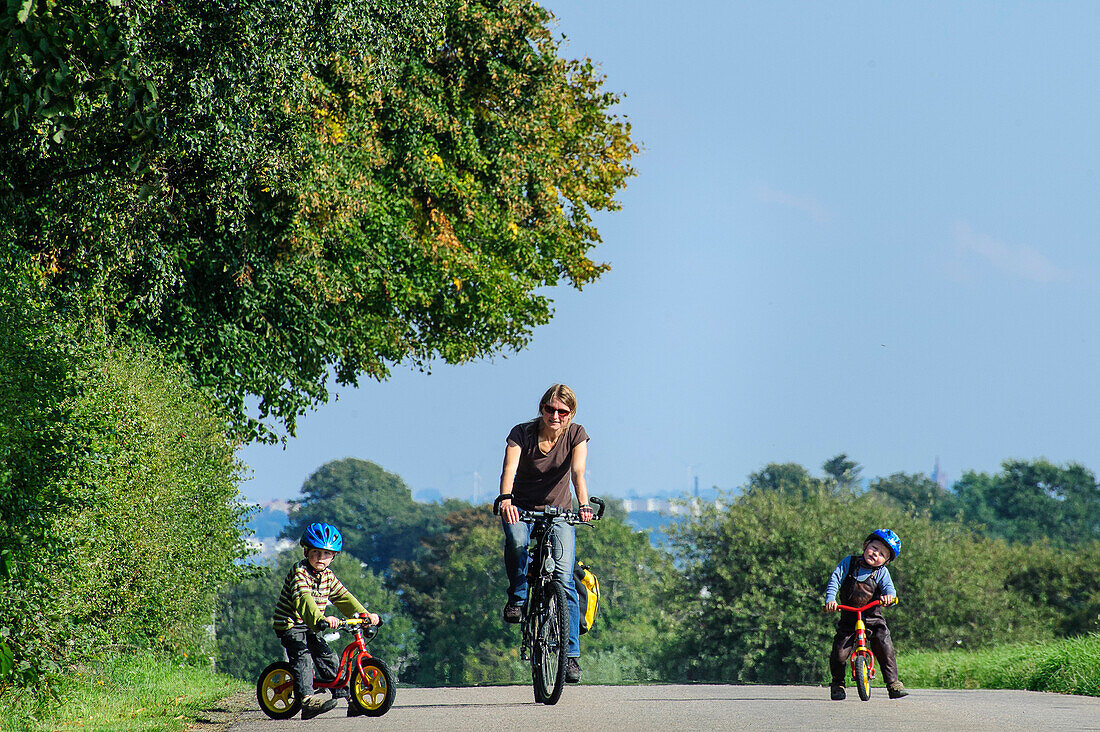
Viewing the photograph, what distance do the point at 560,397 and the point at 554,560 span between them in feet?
3.85

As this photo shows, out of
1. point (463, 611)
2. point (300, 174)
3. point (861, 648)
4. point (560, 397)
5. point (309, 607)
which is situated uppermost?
point (300, 174)

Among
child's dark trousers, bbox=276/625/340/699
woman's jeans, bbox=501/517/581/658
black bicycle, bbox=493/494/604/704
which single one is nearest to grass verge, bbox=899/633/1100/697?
woman's jeans, bbox=501/517/581/658

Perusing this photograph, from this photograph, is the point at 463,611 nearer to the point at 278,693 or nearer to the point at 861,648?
the point at 861,648

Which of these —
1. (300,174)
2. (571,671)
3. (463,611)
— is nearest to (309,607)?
(571,671)

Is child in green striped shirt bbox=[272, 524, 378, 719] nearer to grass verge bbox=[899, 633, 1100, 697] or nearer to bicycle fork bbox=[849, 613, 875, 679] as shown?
bicycle fork bbox=[849, 613, 875, 679]

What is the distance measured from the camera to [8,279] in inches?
366

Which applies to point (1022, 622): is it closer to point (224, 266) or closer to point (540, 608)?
point (224, 266)

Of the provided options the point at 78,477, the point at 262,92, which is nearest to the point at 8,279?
the point at 78,477

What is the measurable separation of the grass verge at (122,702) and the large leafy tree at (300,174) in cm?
390

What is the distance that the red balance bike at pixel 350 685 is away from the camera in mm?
9289

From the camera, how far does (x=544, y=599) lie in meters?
9.60

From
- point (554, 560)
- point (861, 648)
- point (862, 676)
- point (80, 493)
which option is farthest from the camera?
point (861, 648)

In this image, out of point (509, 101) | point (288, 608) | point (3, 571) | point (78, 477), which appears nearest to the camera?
point (3, 571)

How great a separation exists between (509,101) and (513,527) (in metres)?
15.4
